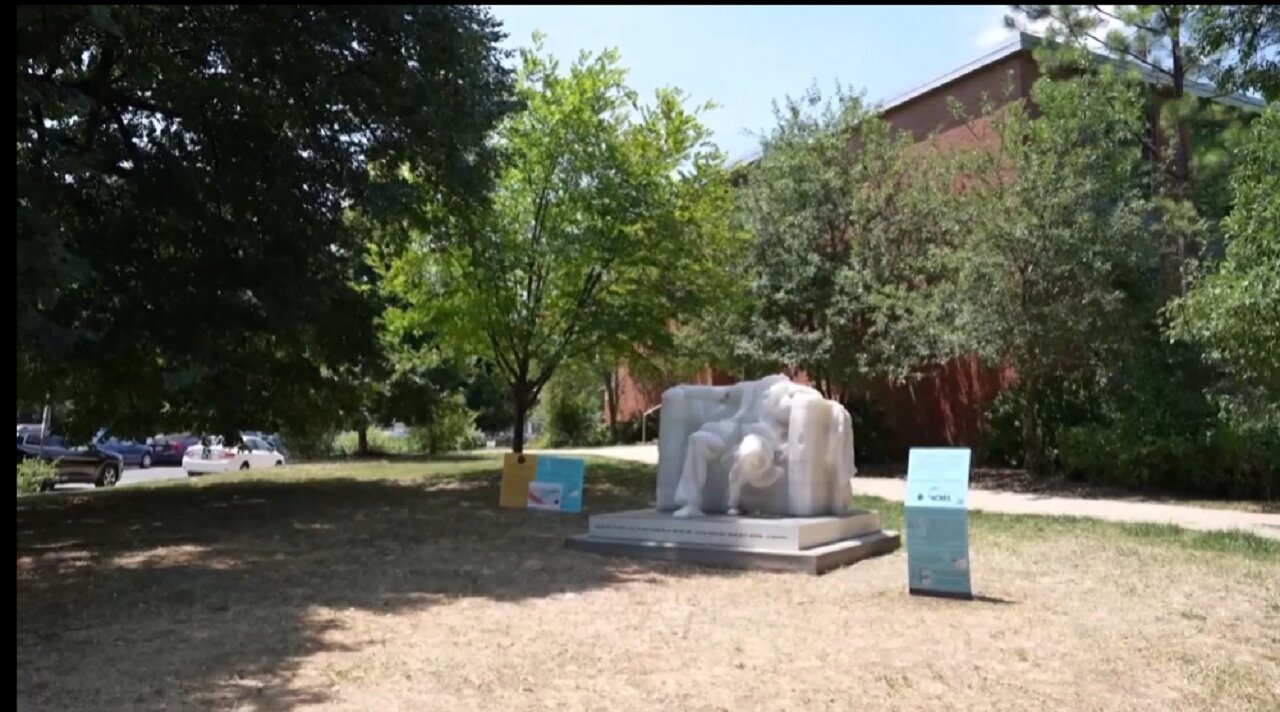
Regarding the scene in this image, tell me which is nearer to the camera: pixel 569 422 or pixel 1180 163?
pixel 1180 163

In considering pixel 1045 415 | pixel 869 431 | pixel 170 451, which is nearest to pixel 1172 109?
pixel 1045 415

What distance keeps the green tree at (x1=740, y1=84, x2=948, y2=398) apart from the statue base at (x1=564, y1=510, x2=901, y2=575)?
9866mm

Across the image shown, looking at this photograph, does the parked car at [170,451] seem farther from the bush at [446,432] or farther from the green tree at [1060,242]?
the green tree at [1060,242]

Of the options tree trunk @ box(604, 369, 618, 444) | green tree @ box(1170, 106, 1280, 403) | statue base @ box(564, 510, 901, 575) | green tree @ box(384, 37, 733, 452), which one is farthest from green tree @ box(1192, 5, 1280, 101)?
tree trunk @ box(604, 369, 618, 444)

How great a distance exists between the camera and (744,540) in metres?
10.3

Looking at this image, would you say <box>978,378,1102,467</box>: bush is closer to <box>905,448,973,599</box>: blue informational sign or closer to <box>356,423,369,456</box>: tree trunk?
<box>905,448,973,599</box>: blue informational sign

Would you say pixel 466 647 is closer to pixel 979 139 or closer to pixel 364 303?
pixel 364 303

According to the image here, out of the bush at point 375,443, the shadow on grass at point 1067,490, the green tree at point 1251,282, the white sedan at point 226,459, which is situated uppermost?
the green tree at point 1251,282

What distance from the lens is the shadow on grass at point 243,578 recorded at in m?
6.03

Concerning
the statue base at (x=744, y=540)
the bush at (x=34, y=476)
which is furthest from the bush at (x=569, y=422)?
the statue base at (x=744, y=540)

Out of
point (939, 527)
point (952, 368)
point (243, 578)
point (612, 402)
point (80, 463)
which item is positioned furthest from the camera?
point (612, 402)

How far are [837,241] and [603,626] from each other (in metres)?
16.6

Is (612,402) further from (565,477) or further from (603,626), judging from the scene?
(603,626)

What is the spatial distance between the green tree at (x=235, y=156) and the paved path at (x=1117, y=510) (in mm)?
8811
